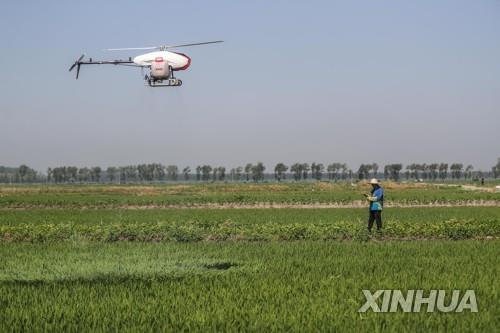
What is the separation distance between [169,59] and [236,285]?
49.8ft

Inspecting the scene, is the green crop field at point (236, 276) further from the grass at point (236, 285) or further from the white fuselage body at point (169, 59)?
the white fuselage body at point (169, 59)

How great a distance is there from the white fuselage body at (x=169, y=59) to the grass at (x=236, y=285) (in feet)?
30.9

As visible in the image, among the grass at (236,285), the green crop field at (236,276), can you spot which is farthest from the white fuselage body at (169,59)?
the grass at (236,285)

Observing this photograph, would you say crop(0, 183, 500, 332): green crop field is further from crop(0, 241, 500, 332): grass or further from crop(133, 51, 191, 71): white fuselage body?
crop(133, 51, 191, 71): white fuselage body

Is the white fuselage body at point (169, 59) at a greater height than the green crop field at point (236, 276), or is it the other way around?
the white fuselage body at point (169, 59)

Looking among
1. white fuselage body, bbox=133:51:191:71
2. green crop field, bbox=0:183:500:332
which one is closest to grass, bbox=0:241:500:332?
green crop field, bbox=0:183:500:332

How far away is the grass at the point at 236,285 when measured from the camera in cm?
871

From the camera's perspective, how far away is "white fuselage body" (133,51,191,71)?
81.3ft

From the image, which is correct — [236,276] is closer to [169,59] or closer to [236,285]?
[236,285]

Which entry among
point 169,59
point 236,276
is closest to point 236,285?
point 236,276

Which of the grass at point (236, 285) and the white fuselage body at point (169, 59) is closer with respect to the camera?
the grass at point (236, 285)

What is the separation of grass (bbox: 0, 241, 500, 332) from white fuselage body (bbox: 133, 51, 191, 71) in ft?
30.9

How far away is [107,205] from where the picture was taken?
164 ft

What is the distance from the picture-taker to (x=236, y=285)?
37.7ft
